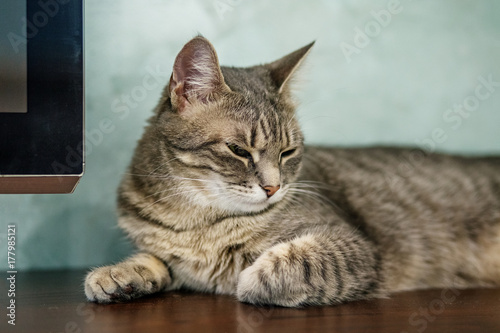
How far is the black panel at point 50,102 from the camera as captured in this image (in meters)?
0.98

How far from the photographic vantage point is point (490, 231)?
5.87 feet

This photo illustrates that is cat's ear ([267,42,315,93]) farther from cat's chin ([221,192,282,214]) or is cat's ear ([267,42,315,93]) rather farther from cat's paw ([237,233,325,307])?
cat's paw ([237,233,325,307])

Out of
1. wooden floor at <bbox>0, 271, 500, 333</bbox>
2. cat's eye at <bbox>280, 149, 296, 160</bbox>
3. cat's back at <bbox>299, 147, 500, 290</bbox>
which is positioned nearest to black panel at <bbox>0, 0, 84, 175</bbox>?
wooden floor at <bbox>0, 271, 500, 333</bbox>

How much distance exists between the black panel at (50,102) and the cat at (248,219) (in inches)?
14.3

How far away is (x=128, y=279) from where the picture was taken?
1.34 m

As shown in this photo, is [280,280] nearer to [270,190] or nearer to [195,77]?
[270,190]


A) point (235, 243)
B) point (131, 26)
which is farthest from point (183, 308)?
point (131, 26)

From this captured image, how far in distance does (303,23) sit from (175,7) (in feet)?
1.47

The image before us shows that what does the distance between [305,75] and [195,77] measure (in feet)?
1.38

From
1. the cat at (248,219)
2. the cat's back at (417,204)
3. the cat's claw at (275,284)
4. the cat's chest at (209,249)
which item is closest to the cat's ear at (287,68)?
the cat at (248,219)

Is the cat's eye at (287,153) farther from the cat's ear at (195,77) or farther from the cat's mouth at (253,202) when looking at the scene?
the cat's ear at (195,77)

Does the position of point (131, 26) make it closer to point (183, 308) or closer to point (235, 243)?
point (235, 243)

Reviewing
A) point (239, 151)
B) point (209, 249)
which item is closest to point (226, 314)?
point (209, 249)

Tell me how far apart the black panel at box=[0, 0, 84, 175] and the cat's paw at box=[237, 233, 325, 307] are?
50 centimetres
